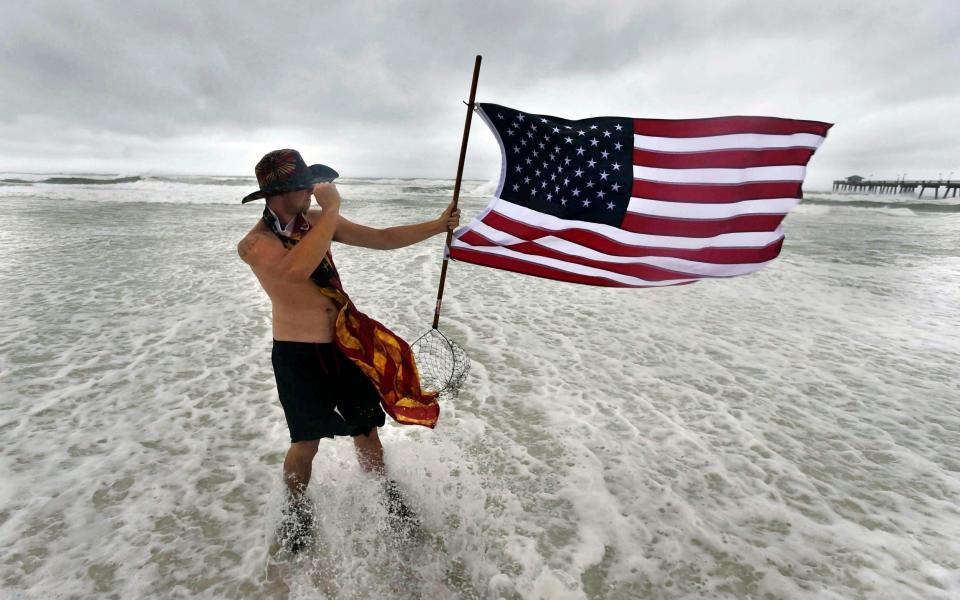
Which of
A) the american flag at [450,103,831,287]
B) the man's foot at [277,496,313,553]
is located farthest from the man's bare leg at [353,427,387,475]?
the american flag at [450,103,831,287]

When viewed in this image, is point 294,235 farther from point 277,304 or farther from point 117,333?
point 117,333

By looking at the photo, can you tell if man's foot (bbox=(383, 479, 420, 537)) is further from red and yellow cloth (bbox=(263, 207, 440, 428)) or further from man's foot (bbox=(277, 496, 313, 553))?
red and yellow cloth (bbox=(263, 207, 440, 428))

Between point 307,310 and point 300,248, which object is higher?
point 300,248

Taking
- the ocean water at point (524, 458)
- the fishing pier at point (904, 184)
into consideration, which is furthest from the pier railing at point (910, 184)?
the ocean water at point (524, 458)

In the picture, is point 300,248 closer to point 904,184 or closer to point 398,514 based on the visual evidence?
point 398,514

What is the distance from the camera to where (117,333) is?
6.45 meters

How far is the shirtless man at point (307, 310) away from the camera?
91.0 inches

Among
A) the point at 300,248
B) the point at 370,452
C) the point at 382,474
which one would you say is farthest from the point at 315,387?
the point at 382,474

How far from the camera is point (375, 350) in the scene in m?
2.80

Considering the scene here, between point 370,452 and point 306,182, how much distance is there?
1.80m

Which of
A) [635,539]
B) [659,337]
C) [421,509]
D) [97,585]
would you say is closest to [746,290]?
[659,337]

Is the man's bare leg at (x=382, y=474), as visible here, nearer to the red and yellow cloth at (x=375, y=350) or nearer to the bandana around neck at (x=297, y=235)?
the red and yellow cloth at (x=375, y=350)

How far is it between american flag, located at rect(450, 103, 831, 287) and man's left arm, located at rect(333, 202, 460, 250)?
404 millimetres

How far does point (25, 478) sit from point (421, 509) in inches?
121
